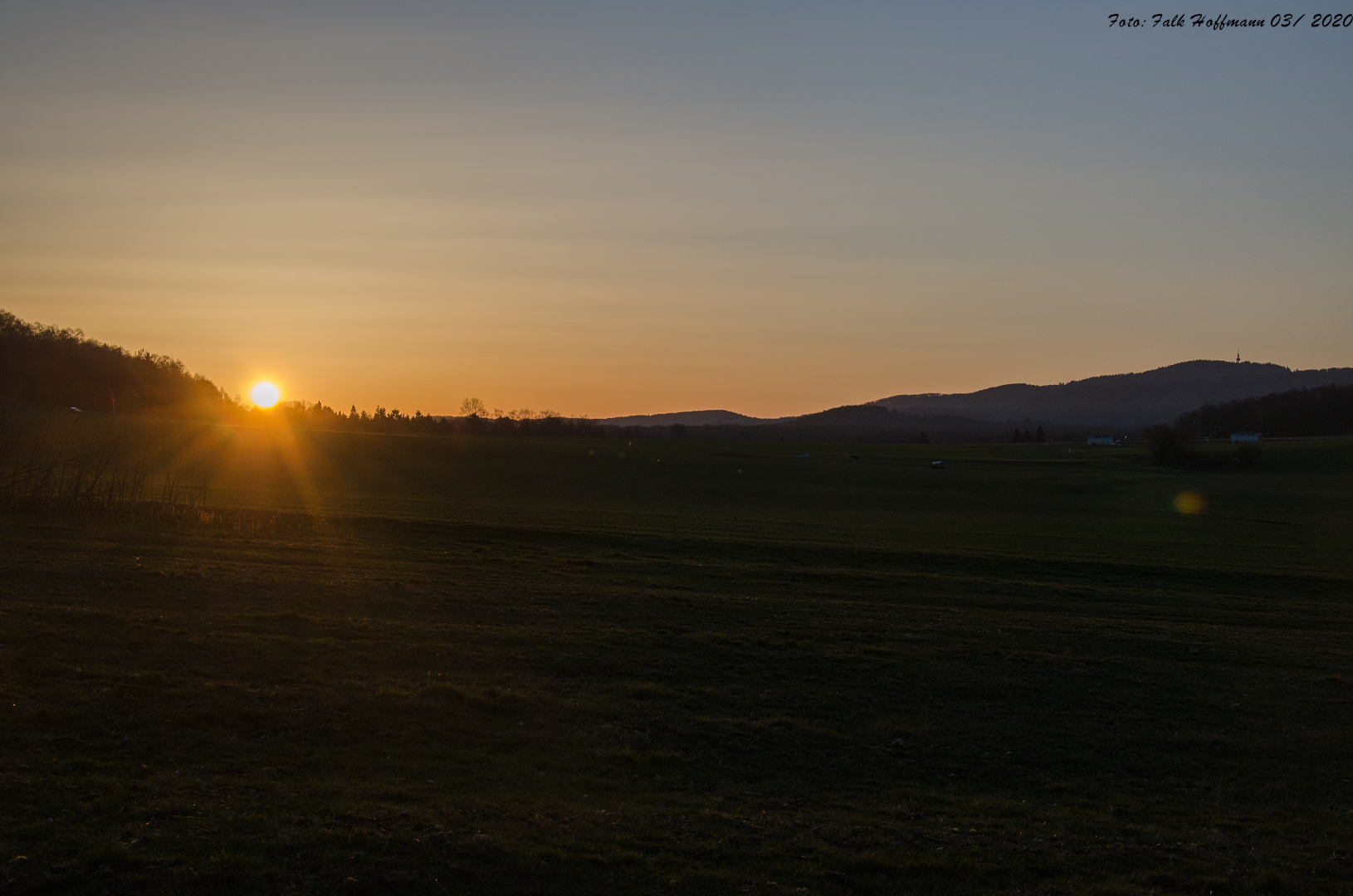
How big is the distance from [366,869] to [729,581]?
17.2 m

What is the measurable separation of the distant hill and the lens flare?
4198 inches

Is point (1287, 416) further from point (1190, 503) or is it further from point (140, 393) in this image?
point (140, 393)

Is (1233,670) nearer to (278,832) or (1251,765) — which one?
(1251,765)

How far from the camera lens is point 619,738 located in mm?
11359

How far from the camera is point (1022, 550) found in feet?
117

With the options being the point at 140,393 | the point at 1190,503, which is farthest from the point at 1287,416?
the point at 140,393

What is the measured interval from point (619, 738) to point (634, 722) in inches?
24.5

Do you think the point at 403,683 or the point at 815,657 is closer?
A: the point at 403,683

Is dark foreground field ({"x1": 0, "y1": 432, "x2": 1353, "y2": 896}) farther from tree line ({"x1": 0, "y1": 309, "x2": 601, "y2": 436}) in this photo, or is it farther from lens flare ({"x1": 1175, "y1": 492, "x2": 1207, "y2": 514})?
tree line ({"x1": 0, "y1": 309, "x2": 601, "y2": 436})

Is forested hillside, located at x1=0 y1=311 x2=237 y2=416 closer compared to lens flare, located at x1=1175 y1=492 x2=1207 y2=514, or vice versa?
lens flare, located at x1=1175 y1=492 x2=1207 y2=514

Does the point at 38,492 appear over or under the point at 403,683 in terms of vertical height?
over

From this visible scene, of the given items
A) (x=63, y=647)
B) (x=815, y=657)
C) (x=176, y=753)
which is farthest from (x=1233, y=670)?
(x=63, y=647)

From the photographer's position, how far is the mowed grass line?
788cm

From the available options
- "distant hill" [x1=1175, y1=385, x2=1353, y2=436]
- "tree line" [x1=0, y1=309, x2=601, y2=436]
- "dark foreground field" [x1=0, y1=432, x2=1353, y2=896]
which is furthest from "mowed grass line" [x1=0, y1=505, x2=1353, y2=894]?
"distant hill" [x1=1175, y1=385, x2=1353, y2=436]
